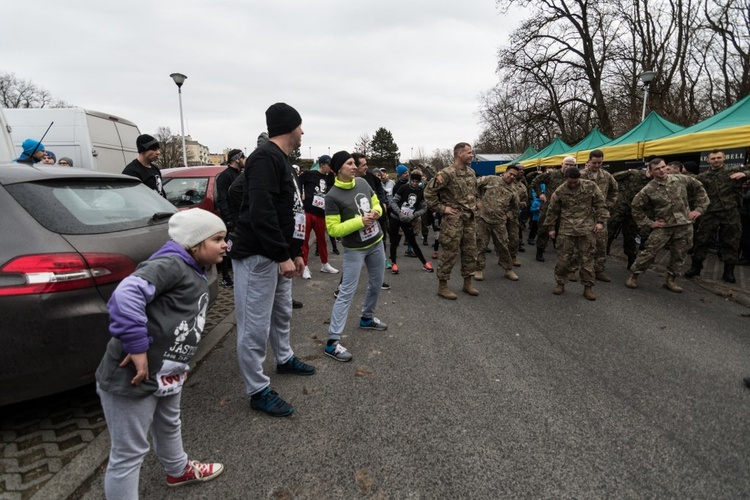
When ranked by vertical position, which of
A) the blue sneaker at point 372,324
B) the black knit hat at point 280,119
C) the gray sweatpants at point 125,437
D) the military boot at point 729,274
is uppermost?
the black knit hat at point 280,119

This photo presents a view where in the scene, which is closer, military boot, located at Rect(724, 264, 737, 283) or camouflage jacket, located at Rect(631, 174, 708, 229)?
camouflage jacket, located at Rect(631, 174, 708, 229)

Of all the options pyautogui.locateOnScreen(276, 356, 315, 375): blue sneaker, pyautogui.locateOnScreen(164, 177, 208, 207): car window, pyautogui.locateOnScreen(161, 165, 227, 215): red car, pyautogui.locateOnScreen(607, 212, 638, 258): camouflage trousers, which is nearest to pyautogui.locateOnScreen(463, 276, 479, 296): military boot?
pyautogui.locateOnScreen(276, 356, 315, 375): blue sneaker

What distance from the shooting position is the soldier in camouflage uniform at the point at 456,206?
17.6 ft

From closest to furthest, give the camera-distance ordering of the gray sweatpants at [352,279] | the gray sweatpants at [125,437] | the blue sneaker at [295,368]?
the gray sweatpants at [125,437] < the blue sneaker at [295,368] < the gray sweatpants at [352,279]

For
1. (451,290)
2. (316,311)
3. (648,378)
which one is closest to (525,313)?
(451,290)

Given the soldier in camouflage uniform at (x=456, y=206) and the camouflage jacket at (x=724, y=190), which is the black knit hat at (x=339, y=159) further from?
the camouflage jacket at (x=724, y=190)

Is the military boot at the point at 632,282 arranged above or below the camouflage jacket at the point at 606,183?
below

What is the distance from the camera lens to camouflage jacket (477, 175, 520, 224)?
6.90 meters

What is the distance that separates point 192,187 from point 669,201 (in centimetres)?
770

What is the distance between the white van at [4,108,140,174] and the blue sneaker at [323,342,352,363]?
7.24 meters

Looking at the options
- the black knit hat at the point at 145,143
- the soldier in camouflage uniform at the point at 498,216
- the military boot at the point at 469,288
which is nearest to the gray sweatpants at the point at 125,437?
the black knit hat at the point at 145,143

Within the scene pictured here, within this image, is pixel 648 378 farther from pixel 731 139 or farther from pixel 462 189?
pixel 731 139

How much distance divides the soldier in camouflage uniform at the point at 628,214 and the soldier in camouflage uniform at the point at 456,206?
3561 millimetres

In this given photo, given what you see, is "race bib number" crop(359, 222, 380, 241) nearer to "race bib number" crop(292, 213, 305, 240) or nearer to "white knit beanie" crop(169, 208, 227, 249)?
"race bib number" crop(292, 213, 305, 240)
